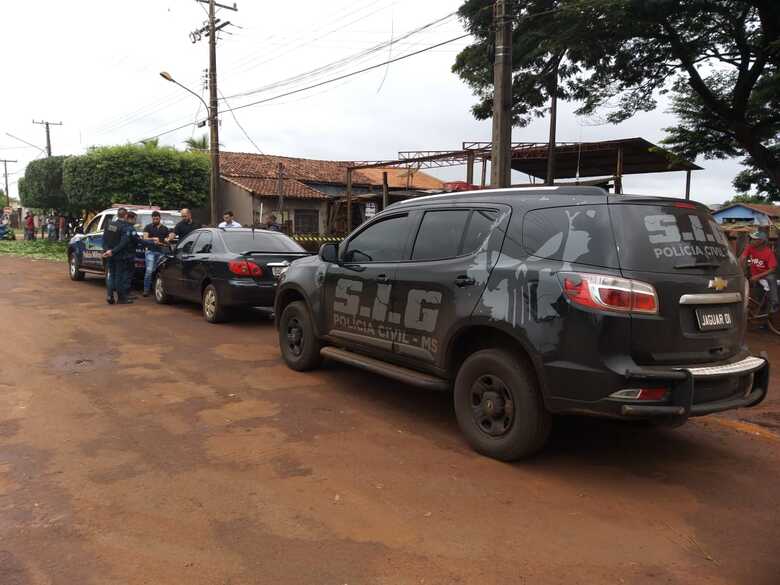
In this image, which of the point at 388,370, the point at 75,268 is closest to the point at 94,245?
the point at 75,268

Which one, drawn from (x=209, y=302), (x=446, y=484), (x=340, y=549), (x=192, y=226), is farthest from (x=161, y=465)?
(x=192, y=226)

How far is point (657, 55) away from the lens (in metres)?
13.1

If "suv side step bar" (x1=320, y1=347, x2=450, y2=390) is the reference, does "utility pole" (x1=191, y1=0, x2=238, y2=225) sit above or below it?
above

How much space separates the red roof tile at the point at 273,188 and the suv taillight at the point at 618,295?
28.0 m

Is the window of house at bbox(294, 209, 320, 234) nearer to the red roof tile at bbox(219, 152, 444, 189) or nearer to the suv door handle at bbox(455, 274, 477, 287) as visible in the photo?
the red roof tile at bbox(219, 152, 444, 189)

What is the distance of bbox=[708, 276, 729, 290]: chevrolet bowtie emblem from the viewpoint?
375 centimetres

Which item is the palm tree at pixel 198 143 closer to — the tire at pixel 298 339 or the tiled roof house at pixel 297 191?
the tiled roof house at pixel 297 191

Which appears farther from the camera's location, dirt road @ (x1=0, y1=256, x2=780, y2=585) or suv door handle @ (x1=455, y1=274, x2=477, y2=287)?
suv door handle @ (x1=455, y1=274, x2=477, y2=287)

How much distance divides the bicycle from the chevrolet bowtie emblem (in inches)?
246

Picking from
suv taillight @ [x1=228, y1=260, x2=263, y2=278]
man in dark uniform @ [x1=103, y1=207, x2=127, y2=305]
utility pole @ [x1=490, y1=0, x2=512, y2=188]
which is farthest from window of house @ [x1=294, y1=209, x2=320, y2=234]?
suv taillight @ [x1=228, y1=260, x2=263, y2=278]

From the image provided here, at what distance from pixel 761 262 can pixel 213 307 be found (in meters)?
8.29

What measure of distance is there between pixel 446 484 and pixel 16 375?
473 centimetres

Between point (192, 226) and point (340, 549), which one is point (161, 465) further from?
point (192, 226)

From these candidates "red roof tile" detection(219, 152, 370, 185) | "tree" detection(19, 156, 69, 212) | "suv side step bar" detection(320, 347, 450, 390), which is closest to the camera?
"suv side step bar" detection(320, 347, 450, 390)
